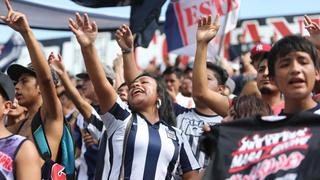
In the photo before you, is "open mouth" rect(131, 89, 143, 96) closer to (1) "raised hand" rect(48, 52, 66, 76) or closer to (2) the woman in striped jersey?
(2) the woman in striped jersey

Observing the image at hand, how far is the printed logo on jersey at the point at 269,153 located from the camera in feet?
9.07

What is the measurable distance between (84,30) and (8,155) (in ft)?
3.95

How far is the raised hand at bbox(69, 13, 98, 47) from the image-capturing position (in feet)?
14.6

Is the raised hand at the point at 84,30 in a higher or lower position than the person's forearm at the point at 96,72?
higher

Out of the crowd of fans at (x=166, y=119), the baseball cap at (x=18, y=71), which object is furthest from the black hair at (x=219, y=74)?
the baseball cap at (x=18, y=71)

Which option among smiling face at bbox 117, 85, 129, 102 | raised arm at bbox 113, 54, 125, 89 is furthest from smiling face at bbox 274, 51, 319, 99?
raised arm at bbox 113, 54, 125, 89

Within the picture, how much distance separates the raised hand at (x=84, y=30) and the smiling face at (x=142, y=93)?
0.61 metres

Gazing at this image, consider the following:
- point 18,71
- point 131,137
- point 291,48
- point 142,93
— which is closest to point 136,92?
point 142,93

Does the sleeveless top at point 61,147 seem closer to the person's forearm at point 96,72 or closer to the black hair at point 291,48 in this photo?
the person's forearm at point 96,72

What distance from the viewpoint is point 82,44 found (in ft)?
14.5

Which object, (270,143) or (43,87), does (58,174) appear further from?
(270,143)

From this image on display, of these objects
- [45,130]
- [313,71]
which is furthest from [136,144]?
[313,71]

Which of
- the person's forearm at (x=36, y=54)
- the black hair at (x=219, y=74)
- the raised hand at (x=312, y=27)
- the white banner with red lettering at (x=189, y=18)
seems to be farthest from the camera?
the white banner with red lettering at (x=189, y=18)

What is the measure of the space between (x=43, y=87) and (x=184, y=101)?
318 centimetres
